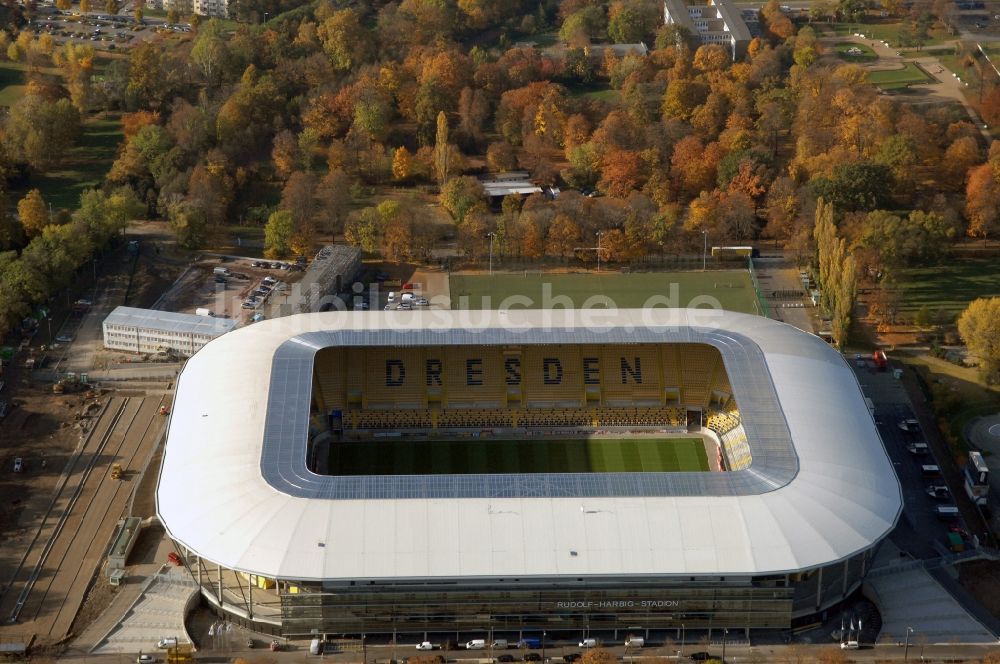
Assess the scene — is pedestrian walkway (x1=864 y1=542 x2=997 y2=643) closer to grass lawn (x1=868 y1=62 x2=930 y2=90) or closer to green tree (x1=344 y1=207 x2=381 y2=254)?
green tree (x1=344 y1=207 x2=381 y2=254)

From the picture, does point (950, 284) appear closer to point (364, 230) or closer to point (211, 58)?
point (364, 230)

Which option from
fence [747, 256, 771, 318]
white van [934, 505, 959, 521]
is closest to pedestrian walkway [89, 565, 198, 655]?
white van [934, 505, 959, 521]

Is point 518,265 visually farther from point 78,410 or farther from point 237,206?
point 78,410

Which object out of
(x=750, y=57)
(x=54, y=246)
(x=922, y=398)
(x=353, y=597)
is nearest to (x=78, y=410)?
(x=54, y=246)

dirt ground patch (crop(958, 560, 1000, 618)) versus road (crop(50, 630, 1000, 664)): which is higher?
dirt ground patch (crop(958, 560, 1000, 618))

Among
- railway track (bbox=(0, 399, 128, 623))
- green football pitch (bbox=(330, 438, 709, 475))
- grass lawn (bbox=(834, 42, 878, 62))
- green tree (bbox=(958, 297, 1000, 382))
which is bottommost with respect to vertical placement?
railway track (bbox=(0, 399, 128, 623))

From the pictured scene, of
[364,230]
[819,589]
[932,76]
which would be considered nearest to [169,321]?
[364,230]
